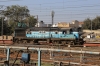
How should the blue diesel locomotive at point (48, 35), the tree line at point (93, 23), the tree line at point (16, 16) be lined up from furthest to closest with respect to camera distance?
the tree line at point (93, 23)
the tree line at point (16, 16)
the blue diesel locomotive at point (48, 35)

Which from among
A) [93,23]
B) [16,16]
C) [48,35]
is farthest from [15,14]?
[48,35]

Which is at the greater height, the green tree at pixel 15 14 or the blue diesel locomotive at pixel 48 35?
the green tree at pixel 15 14

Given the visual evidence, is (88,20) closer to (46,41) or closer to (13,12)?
(13,12)

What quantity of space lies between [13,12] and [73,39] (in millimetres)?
73123

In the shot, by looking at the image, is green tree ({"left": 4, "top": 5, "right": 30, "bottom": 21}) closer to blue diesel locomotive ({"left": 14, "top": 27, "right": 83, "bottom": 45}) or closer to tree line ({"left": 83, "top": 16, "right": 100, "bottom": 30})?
tree line ({"left": 83, "top": 16, "right": 100, "bottom": 30})

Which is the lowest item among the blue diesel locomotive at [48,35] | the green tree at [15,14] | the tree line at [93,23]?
the blue diesel locomotive at [48,35]

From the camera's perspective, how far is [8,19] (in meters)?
102

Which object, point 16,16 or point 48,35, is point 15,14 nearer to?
point 16,16

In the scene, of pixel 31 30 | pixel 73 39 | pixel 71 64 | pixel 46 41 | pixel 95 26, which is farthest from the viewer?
pixel 95 26

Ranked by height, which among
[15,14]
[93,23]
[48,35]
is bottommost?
[48,35]

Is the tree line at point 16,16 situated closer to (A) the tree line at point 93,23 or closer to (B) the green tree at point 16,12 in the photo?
(B) the green tree at point 16,12

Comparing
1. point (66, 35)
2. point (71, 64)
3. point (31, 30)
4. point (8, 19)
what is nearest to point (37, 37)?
point (31, 30)

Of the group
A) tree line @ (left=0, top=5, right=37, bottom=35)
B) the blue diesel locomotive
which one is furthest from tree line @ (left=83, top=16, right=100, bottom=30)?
the blue diesel locomotive

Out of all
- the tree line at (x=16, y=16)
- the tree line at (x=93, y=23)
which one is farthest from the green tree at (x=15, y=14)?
the tree line at (x=93, y=23)
